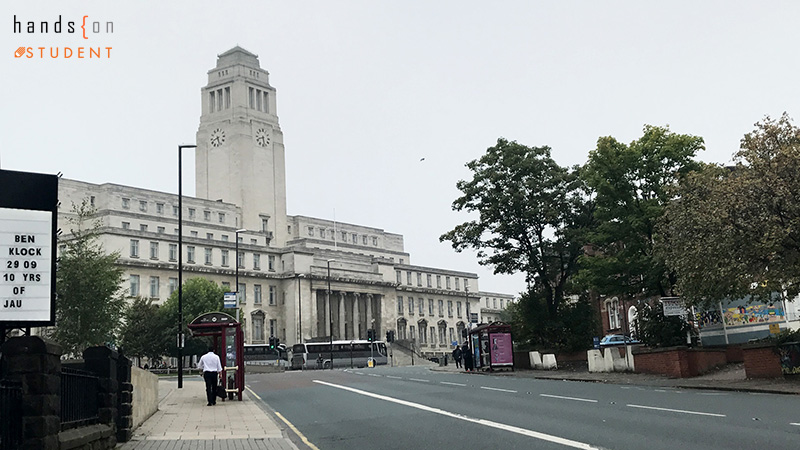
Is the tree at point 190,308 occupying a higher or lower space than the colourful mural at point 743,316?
higher

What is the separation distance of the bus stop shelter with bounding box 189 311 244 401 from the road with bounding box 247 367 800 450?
2583 mm

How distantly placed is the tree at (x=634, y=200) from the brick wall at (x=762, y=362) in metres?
10.9

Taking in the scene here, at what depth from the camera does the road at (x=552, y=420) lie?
13.3 meters

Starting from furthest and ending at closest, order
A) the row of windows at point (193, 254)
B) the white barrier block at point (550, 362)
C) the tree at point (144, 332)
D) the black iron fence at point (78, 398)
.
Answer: the row of windows at point (193, 254) < the tree at point (144, 332) < the white barrier block at point (550, 362) < the black iron fence at point (78, 398)

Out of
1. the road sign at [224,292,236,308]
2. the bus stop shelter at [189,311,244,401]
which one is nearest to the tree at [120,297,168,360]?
the road sign at [224,292,236,308]

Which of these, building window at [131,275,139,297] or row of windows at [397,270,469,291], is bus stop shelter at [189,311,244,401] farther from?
row of windows at [397,270,469,291]

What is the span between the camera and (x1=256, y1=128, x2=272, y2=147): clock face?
128875mm

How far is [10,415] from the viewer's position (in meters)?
9.62

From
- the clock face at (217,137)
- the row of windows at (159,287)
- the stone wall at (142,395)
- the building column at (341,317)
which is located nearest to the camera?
the stone wall at (142,395)

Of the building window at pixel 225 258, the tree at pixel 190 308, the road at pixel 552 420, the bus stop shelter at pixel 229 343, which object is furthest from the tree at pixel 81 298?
the building window at pixel 225 258

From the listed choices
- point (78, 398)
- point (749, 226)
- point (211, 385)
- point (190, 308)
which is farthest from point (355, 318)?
point (78, 398)

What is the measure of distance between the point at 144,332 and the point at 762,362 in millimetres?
62182

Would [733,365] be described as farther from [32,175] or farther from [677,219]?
Result: [32,175]

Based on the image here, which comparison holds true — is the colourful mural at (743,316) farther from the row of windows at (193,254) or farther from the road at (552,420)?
the row of windows at (193,254)
